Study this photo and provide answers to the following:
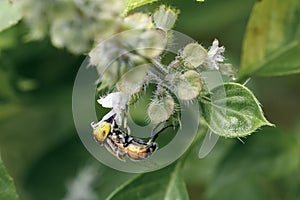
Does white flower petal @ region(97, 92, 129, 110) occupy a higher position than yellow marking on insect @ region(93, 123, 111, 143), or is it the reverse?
white flower petal @ region(97, 92, 129, 110)

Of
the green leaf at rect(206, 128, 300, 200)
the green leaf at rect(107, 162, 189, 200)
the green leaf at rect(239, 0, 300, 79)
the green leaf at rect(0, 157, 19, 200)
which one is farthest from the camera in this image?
the green leaf at rect(206, 128, 300, 200)

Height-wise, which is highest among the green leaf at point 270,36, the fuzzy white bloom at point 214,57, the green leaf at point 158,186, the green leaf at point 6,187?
the fuzzy white bloom at point 214,57

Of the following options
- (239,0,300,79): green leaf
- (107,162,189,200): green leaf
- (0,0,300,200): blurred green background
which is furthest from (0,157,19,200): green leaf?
(0,0,300,200): blurred green background

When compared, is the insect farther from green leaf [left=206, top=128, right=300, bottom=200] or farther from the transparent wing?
green leaf [left=206, top=128, right=300, bottom=200]

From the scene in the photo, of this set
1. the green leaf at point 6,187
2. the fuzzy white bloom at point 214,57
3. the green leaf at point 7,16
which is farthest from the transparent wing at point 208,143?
the green leaf at point 7,16

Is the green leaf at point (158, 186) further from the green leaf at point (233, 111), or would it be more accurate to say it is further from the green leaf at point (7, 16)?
the green leaf at point (7, 16)

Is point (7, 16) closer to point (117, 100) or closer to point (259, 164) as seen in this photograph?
point (117, 100)

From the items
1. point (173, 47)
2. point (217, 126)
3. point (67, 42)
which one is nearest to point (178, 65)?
point (173, 47)
